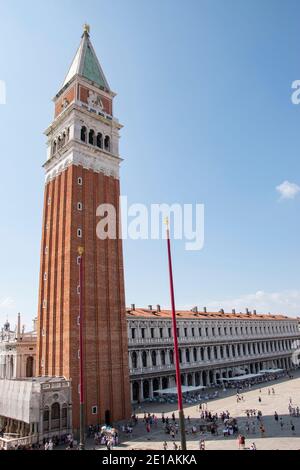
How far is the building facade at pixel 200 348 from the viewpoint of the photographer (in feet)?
173

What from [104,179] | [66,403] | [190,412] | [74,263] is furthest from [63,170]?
[190,412]

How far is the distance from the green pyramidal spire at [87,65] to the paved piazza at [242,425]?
41.7 metres

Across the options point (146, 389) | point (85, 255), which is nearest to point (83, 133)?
point (85, 255)

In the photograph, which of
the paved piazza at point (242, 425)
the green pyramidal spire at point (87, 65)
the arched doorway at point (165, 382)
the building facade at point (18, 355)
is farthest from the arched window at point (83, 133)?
the arched doorway at point (165, 382)

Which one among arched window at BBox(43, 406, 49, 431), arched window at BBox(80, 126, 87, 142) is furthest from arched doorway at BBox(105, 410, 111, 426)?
arched window at BBox(80, 126, 87, 142)

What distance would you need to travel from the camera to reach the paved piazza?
2712cm

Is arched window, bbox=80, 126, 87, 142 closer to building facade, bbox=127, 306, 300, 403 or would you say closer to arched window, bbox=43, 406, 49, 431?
building facade, bbox=127, 306, 300, 403

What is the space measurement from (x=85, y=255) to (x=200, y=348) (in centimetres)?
3431

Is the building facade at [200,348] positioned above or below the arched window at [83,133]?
below

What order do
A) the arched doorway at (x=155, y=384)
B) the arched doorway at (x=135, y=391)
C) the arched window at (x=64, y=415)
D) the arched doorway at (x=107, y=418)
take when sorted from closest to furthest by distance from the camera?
1. the arched window at (x=64, y=415)
2. the arched doorway at (x=107, y=418)
3. the arched doorway at (x=135, y=391)
4. the arched doorway at (x=155, y=384)

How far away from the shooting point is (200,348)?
64.2 metres

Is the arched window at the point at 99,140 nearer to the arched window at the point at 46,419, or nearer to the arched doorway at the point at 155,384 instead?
the arched window at the point at 46,419

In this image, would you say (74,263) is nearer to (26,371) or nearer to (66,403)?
(66,403)

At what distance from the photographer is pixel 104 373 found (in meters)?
37.5
